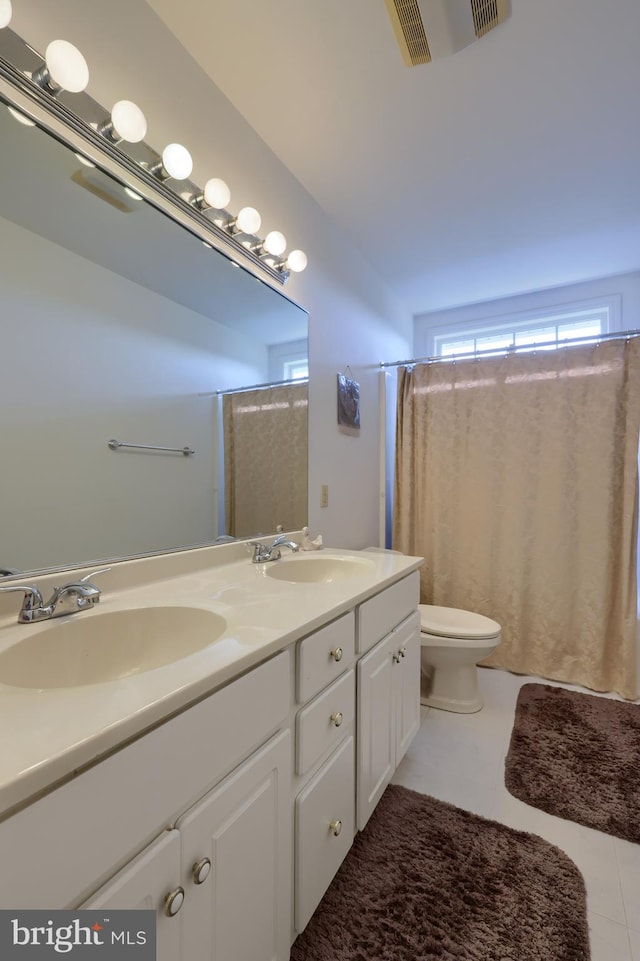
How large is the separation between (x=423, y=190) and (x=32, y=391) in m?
1.83

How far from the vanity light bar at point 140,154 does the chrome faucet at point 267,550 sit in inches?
38.8

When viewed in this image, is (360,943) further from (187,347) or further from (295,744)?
(187,347)

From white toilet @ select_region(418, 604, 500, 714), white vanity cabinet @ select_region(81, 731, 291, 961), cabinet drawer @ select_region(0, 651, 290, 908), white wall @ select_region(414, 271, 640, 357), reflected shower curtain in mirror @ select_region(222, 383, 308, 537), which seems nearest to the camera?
cabinet drawer @ select_region(0, 651, 290, 908)

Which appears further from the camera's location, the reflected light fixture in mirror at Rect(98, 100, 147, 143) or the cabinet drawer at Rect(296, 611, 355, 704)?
the reflected light fixture in mirror at Rect(98, 100, 147, 143)

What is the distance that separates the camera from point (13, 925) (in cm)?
39

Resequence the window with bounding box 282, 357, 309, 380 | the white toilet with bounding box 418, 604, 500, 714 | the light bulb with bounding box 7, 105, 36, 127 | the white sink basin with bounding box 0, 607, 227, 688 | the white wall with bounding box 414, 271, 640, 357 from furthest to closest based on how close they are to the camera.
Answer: the white wall with bounding box 414, 271, 640, 357 < the white toilet with bounding box 418, 604, 500, 714 < the window with bounding box 282, 357, 309, 380 < the light bulb with bounding box 7, 105, 36, 127 < the white sink basin with bounding box 0, 607, 227, 688

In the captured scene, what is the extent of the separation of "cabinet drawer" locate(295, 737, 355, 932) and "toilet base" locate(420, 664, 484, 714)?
1000 millimetres

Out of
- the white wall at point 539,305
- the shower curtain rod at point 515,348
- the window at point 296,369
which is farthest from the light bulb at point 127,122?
the white wall at point 539,305

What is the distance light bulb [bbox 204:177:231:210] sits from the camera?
3.97 ft

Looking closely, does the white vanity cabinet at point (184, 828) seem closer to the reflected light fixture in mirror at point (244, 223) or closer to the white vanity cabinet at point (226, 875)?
the white vanity cabinet at point (226, 875)

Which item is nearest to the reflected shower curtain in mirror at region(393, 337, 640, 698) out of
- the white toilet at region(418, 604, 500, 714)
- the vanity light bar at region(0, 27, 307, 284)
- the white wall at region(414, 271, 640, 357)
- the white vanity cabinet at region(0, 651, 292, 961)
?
the white toilet at region(418, 604, 500, 714)

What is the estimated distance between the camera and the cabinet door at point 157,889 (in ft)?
1.54

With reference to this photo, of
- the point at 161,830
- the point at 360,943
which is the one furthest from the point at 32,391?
the point at 360,943

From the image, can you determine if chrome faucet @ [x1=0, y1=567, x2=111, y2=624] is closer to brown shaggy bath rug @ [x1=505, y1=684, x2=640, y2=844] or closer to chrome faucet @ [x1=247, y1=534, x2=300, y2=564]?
chrome faucet @ [x1=247, y1=534, x2=300, y2=564]
